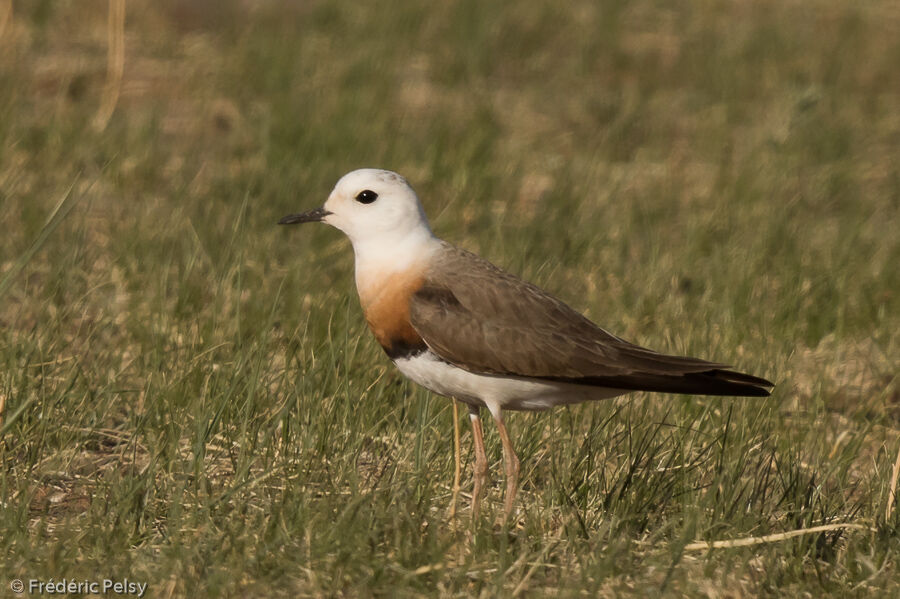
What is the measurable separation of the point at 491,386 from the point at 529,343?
0.20 m

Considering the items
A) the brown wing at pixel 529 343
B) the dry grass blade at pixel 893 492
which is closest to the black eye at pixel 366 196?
the brown wing at pixel 529 343

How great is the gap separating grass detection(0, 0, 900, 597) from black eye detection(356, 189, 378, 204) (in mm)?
668

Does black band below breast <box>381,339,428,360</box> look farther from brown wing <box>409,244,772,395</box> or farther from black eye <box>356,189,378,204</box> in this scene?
black eye <box>356,189,378,204</box>

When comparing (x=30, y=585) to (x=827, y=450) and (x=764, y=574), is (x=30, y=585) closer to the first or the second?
(x=764, y=574)

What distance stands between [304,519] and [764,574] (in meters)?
1.47

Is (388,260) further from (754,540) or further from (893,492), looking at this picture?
(893,492)

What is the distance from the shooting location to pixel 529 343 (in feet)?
15.1

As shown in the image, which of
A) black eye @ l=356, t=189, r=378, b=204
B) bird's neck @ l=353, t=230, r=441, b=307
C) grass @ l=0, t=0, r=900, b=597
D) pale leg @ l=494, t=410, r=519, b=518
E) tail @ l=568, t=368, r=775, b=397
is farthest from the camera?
black eye @ l=356, t=189, r=378, b=204

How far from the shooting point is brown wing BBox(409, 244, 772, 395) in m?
4.48

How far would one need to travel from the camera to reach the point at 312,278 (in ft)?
23.0

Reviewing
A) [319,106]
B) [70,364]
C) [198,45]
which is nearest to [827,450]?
[70,364]

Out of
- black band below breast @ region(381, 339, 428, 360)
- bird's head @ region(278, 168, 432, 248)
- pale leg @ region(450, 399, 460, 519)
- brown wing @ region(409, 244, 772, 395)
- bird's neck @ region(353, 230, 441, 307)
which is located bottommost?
pale leg @ region(450, 399, 460, 519)

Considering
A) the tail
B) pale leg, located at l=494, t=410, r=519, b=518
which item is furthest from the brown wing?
pale leg, located at l=494, t=410, r=519, b=518

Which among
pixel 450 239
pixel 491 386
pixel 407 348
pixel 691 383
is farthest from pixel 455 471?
pixel 450 239
